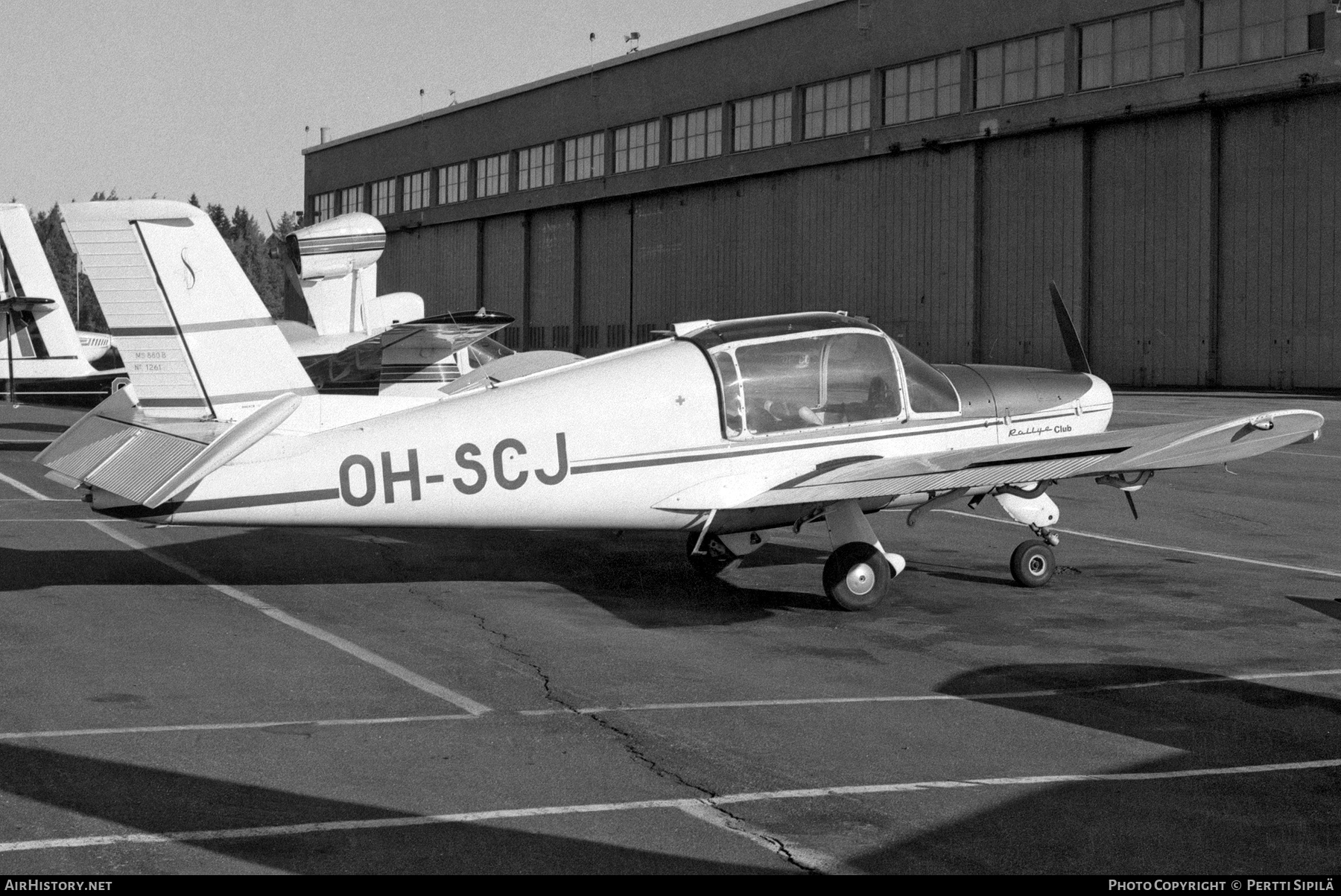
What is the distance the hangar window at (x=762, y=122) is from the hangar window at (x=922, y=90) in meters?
4.44

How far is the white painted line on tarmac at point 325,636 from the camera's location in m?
7.64

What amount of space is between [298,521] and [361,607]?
1.06 meters

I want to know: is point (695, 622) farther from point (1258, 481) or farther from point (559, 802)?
point (1258, 481)

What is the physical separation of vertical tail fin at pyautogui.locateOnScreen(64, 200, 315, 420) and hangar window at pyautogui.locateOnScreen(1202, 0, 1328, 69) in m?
29.2

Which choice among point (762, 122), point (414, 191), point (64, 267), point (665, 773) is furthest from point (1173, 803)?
point (64, 267)

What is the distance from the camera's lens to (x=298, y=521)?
9.75 meters

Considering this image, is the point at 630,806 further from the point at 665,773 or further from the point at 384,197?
the point at 384,197

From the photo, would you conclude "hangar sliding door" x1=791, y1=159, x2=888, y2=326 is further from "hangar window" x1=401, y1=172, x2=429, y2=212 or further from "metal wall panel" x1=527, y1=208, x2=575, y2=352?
"hangar window" x1=401, y1=172, x2=429, y2=212

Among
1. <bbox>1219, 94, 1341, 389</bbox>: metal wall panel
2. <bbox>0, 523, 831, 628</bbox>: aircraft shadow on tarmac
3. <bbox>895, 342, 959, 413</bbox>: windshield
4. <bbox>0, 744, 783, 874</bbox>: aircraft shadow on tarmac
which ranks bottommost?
<bbox>0, 523, 831, 628</bbox>: aircraft shadow on tarmac

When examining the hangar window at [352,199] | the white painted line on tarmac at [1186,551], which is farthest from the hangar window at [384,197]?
the white painted line on tarmac at [1186,551]

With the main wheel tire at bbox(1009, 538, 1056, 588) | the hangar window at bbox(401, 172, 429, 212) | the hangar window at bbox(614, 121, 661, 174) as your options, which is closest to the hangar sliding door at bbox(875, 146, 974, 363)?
the hangar window at bbox(614, 121, 661, 174)

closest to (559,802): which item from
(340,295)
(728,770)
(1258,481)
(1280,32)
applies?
(728,770)

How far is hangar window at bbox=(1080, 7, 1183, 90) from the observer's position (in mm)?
34406

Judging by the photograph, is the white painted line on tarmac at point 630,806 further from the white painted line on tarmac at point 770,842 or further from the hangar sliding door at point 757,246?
the hangar sliding door at point 757,246
